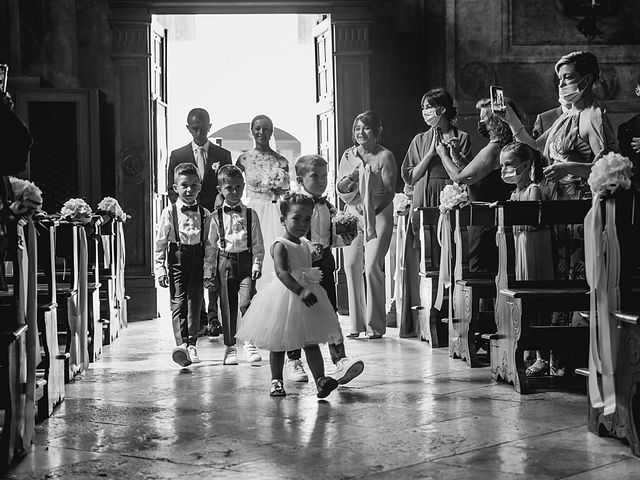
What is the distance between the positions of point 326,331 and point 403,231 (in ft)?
11.5

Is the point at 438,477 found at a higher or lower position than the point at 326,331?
lower

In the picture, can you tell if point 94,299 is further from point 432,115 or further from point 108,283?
point 432,115

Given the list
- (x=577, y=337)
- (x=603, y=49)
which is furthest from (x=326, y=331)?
(x=603, y=49)

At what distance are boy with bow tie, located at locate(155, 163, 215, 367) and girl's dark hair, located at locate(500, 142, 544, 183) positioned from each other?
2060mm

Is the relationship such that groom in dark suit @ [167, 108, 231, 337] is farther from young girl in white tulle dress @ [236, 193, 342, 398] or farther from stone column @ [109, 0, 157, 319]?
young girl in white tulle dress @ [236, 193, 342, 398]

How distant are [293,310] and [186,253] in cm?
164

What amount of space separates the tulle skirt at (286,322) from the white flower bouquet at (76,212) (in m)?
2.27

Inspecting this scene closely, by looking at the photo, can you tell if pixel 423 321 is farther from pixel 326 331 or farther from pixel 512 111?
pixel 326 331

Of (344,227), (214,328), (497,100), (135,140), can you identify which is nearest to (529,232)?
(497,100)

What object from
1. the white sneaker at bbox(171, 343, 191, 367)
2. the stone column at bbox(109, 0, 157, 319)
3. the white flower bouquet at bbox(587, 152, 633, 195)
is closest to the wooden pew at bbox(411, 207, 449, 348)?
the white sneaker at bbox(171, 343, 191, 367)

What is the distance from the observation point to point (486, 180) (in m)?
7.27

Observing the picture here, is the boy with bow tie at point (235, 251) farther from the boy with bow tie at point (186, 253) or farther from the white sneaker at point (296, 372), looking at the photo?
the white sneaker at point (296, 372)

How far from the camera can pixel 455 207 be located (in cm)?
707

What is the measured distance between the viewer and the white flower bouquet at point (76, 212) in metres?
7.36
